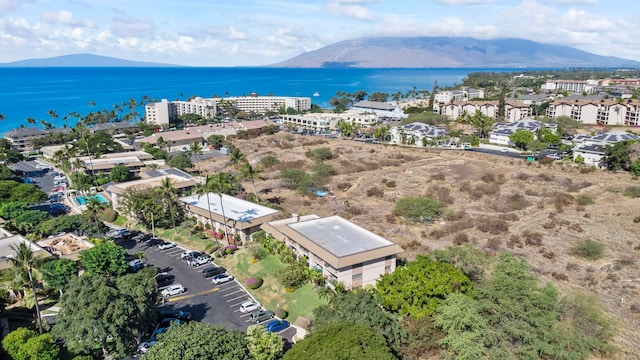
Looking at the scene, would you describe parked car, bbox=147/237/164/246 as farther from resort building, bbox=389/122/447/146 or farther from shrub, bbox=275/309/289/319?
resort building, bbox=389/122/447/146

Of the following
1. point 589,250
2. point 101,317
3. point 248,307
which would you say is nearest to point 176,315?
point 248,307

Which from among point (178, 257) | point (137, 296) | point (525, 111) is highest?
point (525, 111)

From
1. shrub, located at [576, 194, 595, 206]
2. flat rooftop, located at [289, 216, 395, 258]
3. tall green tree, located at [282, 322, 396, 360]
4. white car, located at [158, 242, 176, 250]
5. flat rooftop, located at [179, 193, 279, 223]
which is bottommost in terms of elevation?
white car, located at [158, 242, 176, 250]

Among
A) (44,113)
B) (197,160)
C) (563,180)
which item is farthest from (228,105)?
(563,180)

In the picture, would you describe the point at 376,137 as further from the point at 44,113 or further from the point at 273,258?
the point at 44,113

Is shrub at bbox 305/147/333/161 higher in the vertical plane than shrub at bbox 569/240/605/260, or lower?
higher

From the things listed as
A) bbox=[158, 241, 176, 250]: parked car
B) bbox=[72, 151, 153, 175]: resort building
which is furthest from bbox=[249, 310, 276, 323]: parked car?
bbox=[72, 151, 153, 175]: resort building

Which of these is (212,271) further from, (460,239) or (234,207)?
(460,239)
